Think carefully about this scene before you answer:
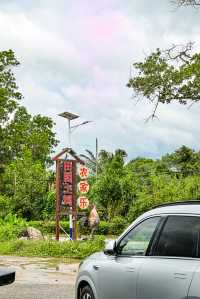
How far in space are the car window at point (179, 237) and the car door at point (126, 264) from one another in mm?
206

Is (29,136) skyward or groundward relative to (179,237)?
skyward

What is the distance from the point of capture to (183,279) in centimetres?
529

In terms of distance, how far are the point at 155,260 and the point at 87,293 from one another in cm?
174

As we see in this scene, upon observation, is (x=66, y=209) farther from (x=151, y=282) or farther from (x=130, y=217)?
(x=151, y=282)

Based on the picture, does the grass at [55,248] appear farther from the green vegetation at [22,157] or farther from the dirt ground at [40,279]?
the green vegetation at [22,157]

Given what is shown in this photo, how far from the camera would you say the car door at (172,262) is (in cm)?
533

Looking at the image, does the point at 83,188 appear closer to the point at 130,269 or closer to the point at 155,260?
the point at 130,269

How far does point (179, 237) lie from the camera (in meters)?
5.64

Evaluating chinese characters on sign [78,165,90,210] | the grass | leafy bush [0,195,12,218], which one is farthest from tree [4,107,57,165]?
the grass

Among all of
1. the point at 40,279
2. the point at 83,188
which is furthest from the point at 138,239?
the point at 83,188

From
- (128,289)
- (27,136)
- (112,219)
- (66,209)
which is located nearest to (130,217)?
(112,219)

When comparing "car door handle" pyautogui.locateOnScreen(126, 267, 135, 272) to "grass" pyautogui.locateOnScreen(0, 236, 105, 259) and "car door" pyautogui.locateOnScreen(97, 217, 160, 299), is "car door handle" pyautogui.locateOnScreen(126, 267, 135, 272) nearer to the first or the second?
"car door" pyautogui.locateOnScreen(97, 217, 160, 299)

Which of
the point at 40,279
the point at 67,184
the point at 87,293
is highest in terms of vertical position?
the point at 67,184

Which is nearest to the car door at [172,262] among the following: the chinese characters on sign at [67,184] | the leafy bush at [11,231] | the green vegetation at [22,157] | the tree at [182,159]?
the leafy bush at [11,231]
